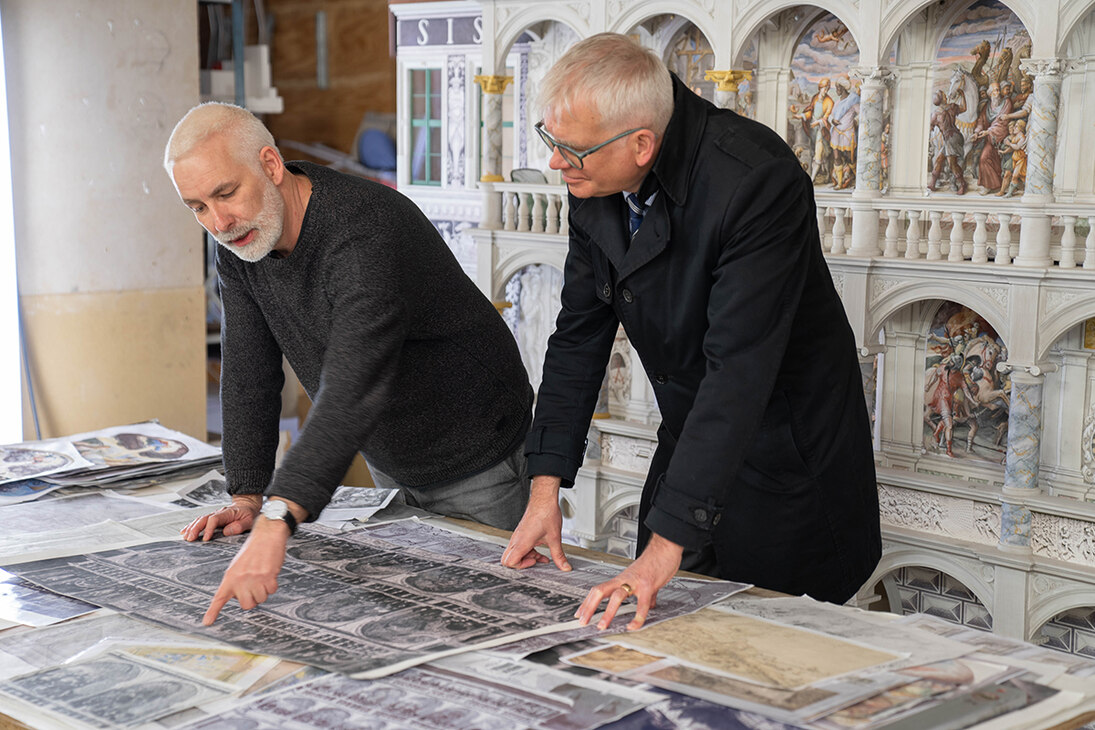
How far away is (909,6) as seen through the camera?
7922mm

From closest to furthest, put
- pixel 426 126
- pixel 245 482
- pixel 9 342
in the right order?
pixel 245 482
pixel 9 342
pixel 426 126

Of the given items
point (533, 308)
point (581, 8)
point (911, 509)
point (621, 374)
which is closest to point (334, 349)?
point (911, 509)

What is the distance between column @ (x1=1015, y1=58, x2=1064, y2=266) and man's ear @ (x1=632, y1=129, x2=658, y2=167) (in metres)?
5.85

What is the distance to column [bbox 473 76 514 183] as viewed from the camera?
10273 millimetres

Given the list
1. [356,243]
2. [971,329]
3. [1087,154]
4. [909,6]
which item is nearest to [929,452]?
[971,329]

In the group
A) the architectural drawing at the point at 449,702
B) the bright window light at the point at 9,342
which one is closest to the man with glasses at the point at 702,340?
the architectural drawing at the point at 449,702

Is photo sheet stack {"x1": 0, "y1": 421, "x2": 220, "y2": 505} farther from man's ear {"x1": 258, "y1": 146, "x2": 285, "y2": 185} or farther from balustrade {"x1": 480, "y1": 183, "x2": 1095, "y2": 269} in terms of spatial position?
balustrade {"x1": 480, "y1": 183, "x2": 1095, "y2": 269}

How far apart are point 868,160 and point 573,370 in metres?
6.24

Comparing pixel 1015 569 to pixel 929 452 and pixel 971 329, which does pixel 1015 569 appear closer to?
pixel 929 452

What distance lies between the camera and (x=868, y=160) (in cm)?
845

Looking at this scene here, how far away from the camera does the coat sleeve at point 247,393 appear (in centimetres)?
298

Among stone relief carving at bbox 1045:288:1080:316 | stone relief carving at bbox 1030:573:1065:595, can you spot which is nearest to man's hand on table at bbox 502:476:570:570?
stone relief carving at bbox 1045:288:1080:316

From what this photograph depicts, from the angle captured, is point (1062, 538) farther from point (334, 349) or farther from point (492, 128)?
point (334, 349)

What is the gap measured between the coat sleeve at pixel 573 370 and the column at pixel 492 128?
7726 mm
